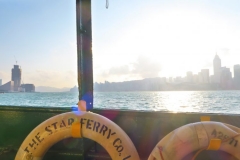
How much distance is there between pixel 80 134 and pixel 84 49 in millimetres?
944

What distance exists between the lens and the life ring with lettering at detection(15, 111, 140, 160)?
6.75ft

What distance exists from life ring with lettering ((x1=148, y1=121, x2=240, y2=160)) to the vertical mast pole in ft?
3.49

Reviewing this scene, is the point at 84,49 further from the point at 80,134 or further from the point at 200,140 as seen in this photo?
the point at 200,140

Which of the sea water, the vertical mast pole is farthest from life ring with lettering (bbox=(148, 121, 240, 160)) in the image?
the sea water

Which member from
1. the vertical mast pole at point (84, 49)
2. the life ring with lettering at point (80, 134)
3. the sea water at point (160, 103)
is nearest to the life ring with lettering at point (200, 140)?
the life ring with lettering at point (80, 134)

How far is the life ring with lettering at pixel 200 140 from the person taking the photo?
184 cm

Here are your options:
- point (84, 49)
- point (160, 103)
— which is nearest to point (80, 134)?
point (84, 49)

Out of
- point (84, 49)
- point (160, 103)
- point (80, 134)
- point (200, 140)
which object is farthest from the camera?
point (160, 103)

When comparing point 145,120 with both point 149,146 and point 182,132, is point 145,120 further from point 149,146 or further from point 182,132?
point 182,132

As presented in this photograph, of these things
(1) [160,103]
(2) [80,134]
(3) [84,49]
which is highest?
(3) [84,49]

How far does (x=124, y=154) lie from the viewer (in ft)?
6.62

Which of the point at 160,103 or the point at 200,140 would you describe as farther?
the point at 160,103

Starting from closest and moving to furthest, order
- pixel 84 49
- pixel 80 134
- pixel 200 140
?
pixel 200 140, pixel 80 134, pixel 84 49

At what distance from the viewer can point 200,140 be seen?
185cm
